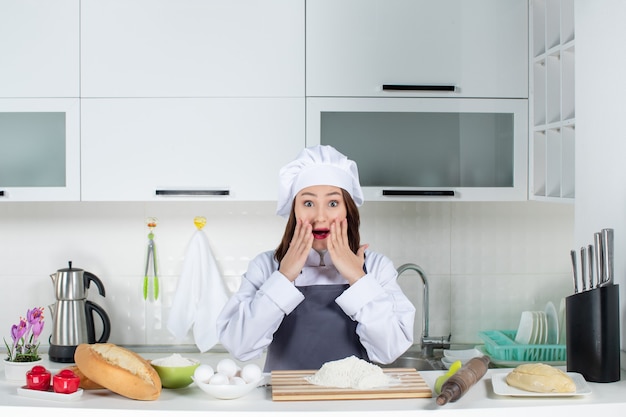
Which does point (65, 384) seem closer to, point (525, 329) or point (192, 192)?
point (192, 192)

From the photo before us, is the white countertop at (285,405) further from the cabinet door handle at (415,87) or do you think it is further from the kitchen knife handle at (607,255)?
the cabinet door handle at (415,87)

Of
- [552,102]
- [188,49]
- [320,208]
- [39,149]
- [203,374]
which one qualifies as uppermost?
[188,49]

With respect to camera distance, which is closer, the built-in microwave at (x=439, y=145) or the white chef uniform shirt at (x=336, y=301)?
the white chef uniform shirt at (x=336, y=301)

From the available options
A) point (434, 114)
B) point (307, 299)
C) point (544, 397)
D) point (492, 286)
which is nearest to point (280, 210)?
point (307, 299)

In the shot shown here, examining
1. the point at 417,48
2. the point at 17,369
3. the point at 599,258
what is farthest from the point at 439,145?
the point at 17,369

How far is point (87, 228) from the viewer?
2.72m

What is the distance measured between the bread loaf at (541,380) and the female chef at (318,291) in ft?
1.37

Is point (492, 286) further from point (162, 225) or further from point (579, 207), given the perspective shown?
point (162, 225)

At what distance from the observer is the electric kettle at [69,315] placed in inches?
98.2

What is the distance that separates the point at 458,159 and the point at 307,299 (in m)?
0.81

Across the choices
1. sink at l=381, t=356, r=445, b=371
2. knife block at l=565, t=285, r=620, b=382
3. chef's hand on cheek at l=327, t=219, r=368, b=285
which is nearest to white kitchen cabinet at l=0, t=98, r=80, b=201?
chef's hand on cheek at l=327, t=219, r=368, b=285

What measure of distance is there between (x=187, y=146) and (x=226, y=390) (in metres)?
1.22

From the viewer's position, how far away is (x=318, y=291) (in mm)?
1957

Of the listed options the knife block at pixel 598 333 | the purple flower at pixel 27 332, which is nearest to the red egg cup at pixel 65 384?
the purple flower at pixel 27 332
